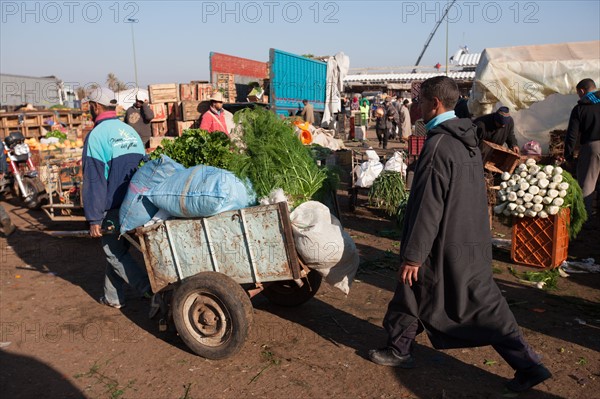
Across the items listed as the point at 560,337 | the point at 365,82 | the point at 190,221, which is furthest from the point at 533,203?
the point at 365,82

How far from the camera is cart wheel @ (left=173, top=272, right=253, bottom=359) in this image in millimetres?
3785

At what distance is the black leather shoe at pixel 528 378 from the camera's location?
3.33 m

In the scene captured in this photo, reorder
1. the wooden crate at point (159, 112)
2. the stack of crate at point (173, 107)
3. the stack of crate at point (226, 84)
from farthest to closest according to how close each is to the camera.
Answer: the stack of crate at point (226, 84), the stack of crate at point (173, 107), the wooden crate at point (159, 112)

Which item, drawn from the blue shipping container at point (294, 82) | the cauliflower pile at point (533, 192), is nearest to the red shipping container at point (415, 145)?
the cauliflower pile at point (533, 192)

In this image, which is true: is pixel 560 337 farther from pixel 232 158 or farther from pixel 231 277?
pixel 232 158

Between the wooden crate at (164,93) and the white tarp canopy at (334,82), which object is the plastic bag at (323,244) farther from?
the white tarp canopy at (334,82)

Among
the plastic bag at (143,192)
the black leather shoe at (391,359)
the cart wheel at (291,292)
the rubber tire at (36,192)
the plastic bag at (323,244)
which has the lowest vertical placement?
the black leather shoe at (391,359)

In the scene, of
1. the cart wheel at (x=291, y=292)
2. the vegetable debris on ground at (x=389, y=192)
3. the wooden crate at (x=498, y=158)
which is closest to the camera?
the cart wheel at (x=291, y=292)

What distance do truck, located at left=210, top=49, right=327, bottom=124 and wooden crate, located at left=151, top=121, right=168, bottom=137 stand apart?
11.1 ft

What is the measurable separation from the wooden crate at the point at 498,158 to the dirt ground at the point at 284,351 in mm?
1849

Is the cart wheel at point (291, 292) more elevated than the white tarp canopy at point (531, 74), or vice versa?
the white tarp canopy at point (531, 74)

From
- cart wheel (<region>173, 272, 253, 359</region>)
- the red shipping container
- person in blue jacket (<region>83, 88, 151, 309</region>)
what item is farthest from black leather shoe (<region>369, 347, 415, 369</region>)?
the red shipping container

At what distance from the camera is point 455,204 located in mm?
3377

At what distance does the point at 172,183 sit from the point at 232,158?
22.7 inches
